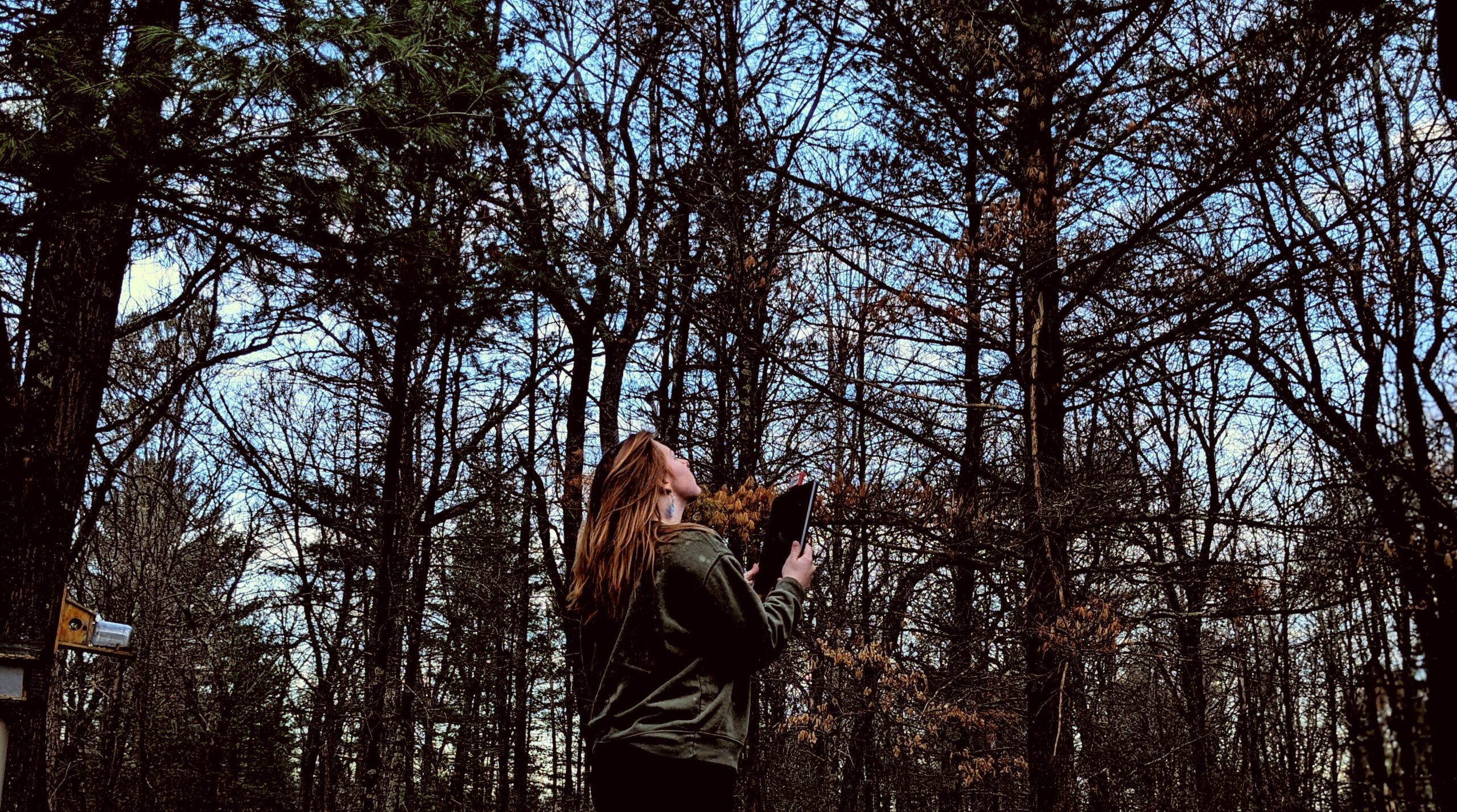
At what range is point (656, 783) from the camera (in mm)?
2361

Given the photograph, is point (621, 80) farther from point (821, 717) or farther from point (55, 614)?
point (55, 614)

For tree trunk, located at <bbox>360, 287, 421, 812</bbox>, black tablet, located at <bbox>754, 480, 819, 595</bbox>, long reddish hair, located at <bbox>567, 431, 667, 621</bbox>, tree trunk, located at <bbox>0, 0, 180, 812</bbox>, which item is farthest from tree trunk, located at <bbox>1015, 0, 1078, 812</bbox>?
tree trunk, located at <bbox>360, 287, 421, 812</bbox>

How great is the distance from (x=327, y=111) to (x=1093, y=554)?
238 inches

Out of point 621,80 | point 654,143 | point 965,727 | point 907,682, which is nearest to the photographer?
point 907,682

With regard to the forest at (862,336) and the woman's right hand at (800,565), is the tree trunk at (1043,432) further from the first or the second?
the woman's right hand at (800,565)

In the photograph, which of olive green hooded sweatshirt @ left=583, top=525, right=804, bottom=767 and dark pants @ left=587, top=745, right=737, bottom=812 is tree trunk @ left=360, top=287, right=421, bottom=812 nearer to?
olive green hooded sweatshirt @ left=583, top=525, right=804, bottom=767

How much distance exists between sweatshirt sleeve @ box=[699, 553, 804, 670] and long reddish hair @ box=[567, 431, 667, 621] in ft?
0.58

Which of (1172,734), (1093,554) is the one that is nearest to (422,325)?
(1093,554)

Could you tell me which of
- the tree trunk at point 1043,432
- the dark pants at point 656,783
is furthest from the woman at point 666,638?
the tree trunk at point 1043,432

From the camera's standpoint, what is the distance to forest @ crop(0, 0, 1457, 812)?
529 cm

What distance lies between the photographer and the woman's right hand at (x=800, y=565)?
104 inches

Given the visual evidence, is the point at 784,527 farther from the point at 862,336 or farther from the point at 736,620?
the point at 862,336

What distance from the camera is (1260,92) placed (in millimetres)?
6824

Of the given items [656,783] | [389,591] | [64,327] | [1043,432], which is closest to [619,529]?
[656,783]
